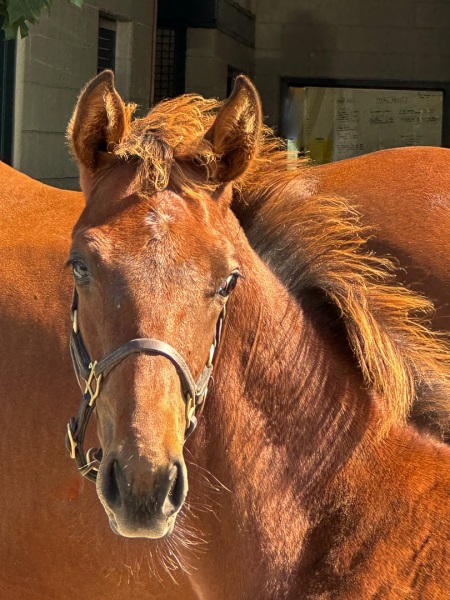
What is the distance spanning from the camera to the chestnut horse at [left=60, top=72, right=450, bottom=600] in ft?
7.09

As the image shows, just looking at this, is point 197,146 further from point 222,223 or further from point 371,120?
point 371,120

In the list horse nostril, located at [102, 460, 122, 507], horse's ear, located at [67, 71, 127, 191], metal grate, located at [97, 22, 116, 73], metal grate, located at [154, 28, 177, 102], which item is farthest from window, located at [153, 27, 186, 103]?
horse nostril, located at [102, 460, 122, 507]

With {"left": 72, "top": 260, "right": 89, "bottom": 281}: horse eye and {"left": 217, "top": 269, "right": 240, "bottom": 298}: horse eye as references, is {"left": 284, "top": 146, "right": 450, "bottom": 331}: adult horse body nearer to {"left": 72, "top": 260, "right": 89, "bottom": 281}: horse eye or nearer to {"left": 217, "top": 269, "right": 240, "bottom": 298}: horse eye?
{"left": 217, "top": 269, "right": 240, "bottom": 298}: horse eye

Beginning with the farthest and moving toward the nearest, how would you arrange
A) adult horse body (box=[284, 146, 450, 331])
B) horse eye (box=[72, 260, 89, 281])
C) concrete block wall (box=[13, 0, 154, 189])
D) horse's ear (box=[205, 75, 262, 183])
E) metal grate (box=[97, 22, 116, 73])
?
1. metal grate (box=[97, 22, 116, 73])
2. concrete block wall (box=[13, 0, 154, 189])
3. adult horse body (box=[284, 146, 450, 331])
4. horse's ear (box=[205, 75, 262, 183])
5. horse eye (box=[72, 260, 89, 281])

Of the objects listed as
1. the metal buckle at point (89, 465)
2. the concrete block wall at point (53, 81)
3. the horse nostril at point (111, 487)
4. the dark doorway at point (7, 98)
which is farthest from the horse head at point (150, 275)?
the dark doorway at point (7, 98)

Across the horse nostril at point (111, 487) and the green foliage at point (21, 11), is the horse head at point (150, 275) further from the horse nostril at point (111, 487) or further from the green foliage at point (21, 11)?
the green foliage at point (21, 11)

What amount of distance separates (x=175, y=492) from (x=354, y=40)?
45.6 ft

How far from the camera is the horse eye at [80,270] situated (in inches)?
87.3

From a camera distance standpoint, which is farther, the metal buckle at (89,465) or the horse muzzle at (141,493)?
the metal buckle at (89,465)

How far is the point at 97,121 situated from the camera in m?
2.38

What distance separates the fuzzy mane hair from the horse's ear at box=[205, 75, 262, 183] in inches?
1.1

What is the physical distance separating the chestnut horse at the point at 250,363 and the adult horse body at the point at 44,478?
2.49 ft

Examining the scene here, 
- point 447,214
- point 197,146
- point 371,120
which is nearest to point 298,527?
point 197,146

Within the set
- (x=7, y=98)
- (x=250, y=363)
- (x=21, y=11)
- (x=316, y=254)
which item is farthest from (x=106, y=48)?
(x=250, y=363)
